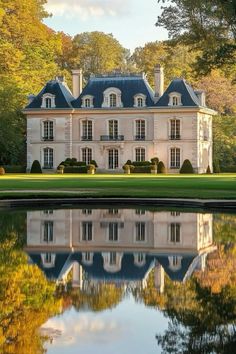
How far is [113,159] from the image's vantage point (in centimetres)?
5488

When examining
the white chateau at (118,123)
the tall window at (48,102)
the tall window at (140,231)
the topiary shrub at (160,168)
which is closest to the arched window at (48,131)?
the white chateau at (118,123)

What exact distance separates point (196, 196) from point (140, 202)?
7.66ft

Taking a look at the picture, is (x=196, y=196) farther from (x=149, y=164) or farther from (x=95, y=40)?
(x=95, y=40)

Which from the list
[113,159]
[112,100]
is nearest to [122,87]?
[112,100]

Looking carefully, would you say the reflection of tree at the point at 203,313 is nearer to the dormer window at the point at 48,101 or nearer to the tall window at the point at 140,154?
the tall window at the point at 140,154

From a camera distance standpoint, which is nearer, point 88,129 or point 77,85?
point 88,129

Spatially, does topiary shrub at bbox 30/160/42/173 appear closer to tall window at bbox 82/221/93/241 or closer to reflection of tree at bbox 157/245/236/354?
tall window at bbox 82/221/93/241

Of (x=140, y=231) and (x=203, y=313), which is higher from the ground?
(x=140, y=231)

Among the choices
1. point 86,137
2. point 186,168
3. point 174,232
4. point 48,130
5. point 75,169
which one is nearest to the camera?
point 174,232

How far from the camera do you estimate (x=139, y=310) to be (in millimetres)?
6820

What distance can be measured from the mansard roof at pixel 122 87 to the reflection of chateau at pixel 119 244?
37921mm

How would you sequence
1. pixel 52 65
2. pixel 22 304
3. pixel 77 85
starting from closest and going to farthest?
1. pixel 22 304
2. pixel 77 85
3. pixel 52 65

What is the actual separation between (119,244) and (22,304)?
4.51 meters

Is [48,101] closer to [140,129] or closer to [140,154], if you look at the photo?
[140,129]
